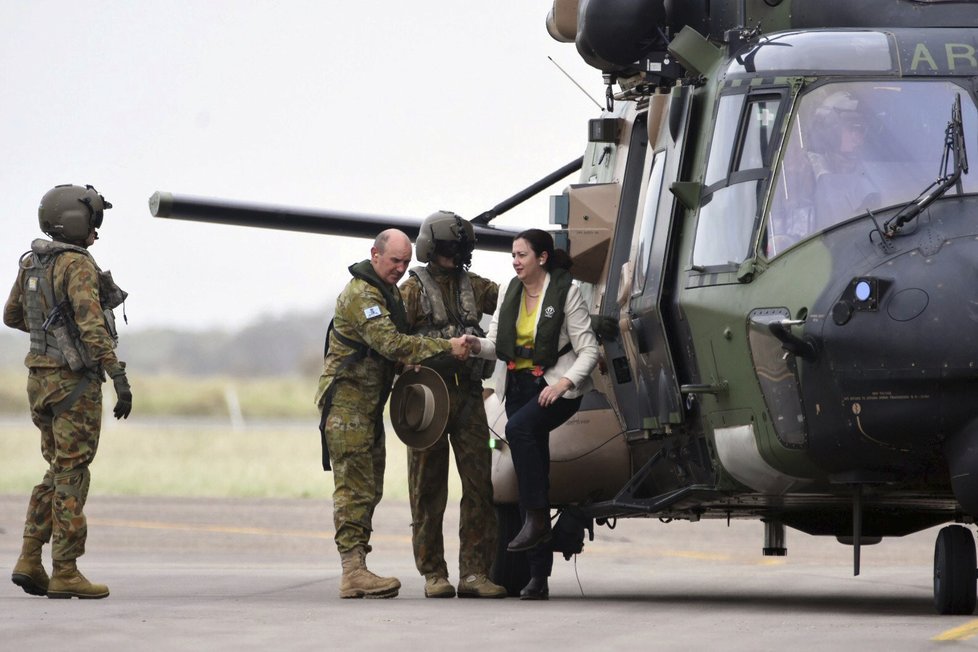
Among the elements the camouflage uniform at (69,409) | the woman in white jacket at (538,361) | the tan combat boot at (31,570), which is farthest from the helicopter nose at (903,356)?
the tan combat boot at (31,570)

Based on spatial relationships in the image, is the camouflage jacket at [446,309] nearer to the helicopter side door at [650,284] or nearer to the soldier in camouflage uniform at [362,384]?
the soldier in camouflage uniform at [362,384]

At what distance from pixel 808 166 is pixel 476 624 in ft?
9.05

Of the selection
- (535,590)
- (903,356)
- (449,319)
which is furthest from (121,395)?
(903,356)

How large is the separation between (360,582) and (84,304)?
2205 mm

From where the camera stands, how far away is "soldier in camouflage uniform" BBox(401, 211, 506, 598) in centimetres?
1195

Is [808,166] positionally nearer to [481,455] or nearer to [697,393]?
[697,393]

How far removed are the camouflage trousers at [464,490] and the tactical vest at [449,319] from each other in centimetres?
11

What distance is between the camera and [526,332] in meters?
11.5

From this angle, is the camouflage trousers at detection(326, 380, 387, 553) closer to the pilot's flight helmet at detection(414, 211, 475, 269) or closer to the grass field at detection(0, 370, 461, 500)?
the pilot's flight helmet at detection(414, 211, 475, 269)

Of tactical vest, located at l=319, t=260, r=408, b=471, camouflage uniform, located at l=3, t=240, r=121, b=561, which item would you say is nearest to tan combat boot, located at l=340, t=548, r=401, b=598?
tactical vest, located at l=319, t=260, r=408, b=471

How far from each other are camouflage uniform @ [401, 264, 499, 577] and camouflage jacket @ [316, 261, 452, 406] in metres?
0.36

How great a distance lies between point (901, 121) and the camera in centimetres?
997

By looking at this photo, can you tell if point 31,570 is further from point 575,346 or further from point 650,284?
point 650,284

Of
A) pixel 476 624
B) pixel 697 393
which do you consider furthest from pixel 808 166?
pixel 476 624
